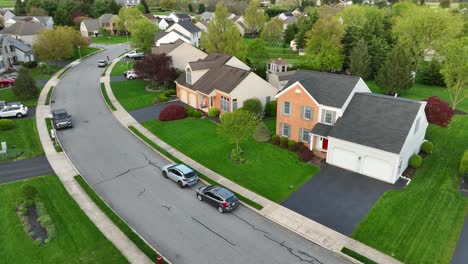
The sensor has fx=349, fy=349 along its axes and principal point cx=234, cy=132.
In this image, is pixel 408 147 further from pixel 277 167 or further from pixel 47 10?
pixel 47 10

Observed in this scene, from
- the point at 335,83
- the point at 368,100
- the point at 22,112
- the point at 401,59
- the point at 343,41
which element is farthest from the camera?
the point at 343,41

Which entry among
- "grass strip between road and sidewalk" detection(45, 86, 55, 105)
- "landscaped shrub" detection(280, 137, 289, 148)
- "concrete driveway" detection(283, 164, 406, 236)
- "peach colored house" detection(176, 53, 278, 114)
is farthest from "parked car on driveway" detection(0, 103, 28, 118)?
"concrete driveway" detection(283, 164, 406, 236)

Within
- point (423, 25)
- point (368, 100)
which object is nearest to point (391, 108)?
point (368, 100)

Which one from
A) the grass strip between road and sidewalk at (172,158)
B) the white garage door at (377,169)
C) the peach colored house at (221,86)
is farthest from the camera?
the peach colored house at (221,86)

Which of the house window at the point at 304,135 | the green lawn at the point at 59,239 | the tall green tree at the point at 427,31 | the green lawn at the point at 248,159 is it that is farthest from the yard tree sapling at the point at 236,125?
the tall green tree at the point at 427,31

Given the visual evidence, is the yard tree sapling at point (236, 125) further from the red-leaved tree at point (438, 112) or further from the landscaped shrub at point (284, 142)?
the red-leaved tree at point (438, 112)

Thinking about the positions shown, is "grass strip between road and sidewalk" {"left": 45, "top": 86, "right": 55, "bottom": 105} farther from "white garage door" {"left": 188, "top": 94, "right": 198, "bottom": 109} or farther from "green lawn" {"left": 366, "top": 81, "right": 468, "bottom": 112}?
"green lawn" {"left": 366, "top": 81, "right": 468, "bottom": 112}
